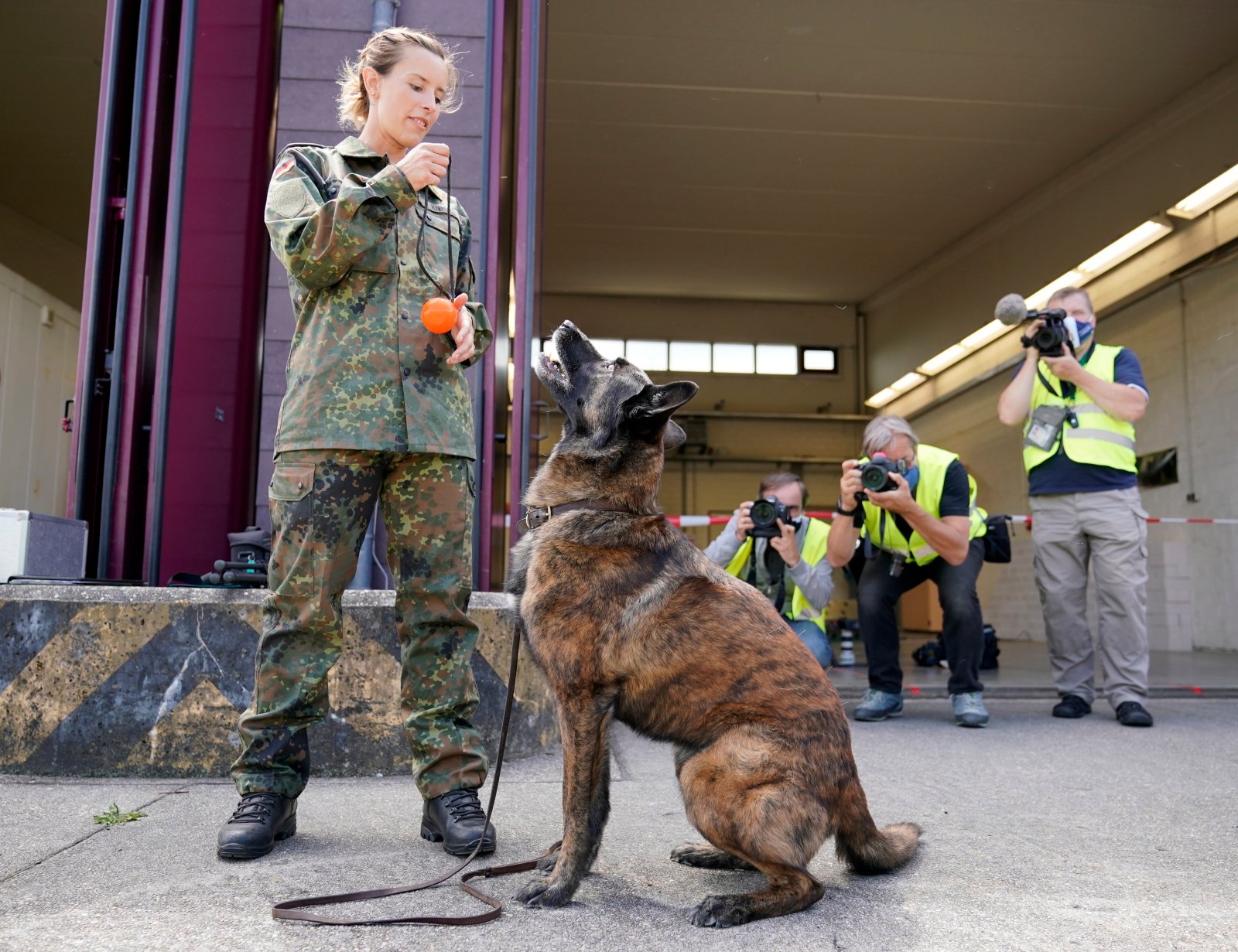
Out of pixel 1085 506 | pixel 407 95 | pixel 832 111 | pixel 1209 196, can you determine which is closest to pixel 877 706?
pixel 1085 506

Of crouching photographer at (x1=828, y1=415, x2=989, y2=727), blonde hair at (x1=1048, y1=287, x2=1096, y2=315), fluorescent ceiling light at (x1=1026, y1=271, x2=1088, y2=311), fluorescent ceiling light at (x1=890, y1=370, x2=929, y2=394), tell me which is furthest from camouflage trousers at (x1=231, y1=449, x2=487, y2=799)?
fluorescent ceiling light at (x1=890, y1=370, x2=929, y2=394)

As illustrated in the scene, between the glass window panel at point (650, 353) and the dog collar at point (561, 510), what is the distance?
1613cm

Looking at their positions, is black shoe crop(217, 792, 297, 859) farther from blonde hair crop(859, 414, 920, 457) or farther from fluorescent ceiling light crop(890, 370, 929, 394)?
fluorescent ceiling light crop(890, 370, 929, 394)

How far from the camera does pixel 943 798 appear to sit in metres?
3.29

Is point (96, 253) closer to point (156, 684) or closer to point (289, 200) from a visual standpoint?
point (156, 684)

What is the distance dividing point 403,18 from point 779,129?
7968mm

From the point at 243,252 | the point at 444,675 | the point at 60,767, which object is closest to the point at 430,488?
the point at 444,675

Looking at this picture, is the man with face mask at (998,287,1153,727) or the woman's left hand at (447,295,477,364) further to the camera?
the man with face mask at (998,287,1153,727)

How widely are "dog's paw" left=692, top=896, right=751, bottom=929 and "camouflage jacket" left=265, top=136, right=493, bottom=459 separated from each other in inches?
51.5

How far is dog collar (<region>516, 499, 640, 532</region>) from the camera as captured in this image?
2438mm

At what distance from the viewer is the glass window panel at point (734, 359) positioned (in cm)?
1916

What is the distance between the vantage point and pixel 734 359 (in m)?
19.3

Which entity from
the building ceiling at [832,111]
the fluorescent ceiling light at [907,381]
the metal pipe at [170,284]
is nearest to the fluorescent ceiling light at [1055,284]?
the building ceiling at [832,111]

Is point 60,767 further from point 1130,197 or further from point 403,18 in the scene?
point 1130,197
